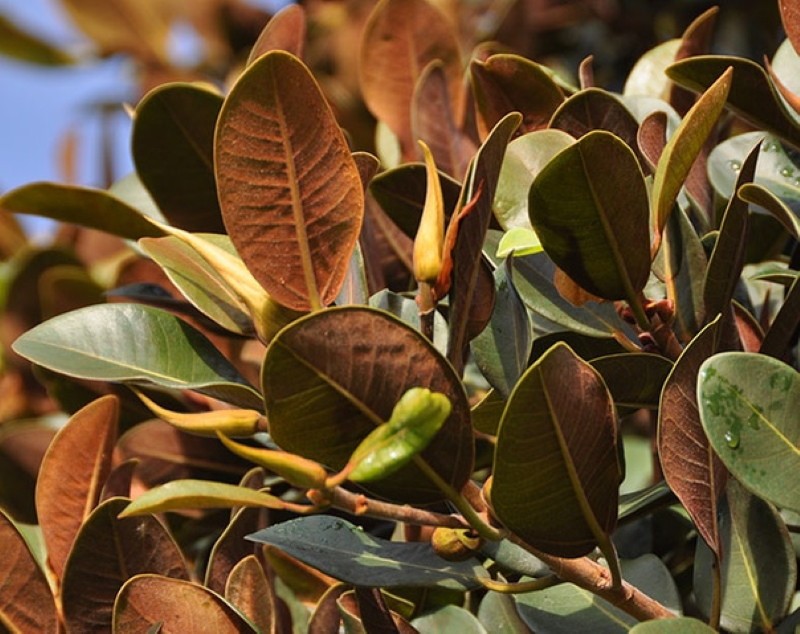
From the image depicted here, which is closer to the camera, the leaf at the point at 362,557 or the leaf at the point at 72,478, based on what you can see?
the leaf at the point at 362,557

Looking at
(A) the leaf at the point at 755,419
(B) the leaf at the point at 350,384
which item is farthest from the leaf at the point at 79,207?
(A) the leaf at the point at 755,419

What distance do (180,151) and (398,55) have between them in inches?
14.5

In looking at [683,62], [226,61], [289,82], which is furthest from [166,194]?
[226,61]

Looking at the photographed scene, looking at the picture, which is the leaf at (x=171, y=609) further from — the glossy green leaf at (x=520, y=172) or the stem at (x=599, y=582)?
the glossy green leaf at (x=520, y=172)

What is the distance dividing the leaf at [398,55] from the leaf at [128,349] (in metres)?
0.53

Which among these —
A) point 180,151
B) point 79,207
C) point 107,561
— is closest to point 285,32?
point 180,151

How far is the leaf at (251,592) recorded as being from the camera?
0.85 m

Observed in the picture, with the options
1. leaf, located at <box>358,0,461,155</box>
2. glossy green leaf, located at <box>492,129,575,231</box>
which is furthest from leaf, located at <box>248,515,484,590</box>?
leaf, located at <box>358,0,461,155</box>

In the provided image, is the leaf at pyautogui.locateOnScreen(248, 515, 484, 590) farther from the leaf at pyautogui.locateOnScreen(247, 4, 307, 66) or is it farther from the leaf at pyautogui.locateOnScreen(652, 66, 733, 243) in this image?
the leaf at pyautogui.locateOnScreen(247, 4, 307, 66)

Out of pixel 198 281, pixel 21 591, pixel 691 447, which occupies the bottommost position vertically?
pixel 21 591

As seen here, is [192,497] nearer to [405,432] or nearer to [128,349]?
[405,432]

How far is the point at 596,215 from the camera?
0.75 meters

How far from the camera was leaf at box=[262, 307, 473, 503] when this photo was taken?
0.64 metres

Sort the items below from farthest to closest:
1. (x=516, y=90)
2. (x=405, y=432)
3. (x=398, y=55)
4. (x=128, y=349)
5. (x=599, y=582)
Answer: (x=398, y=55), (x=516, y=90), (x=128, y=349), (x=599, y=582), (x=405, y=432)
